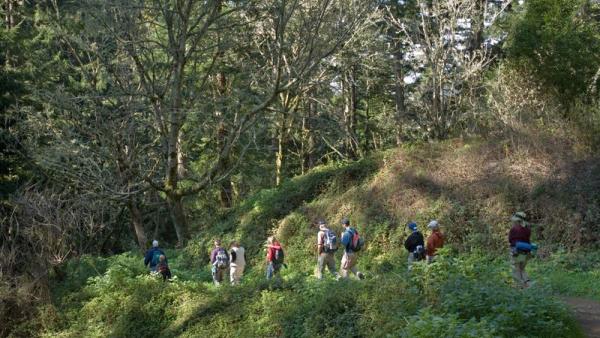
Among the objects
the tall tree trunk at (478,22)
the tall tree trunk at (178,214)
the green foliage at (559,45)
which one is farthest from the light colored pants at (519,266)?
the tall tree trunk at (478,22)

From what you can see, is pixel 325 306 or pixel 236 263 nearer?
pixel 325 306

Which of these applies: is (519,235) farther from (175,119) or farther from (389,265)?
(175,119)

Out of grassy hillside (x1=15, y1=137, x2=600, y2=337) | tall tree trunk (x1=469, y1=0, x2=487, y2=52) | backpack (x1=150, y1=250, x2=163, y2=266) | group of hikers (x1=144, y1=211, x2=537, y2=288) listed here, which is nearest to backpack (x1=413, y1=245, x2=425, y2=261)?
group of hikers (x1=144, y1=211, x2=537, y2=288)

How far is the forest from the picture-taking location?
13.3 metres

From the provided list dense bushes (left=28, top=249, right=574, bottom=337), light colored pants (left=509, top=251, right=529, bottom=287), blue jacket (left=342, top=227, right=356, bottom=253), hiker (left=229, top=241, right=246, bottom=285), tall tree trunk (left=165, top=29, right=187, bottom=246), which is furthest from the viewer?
tall tree trunk (left=165, top=29, right=187, bottom=246)

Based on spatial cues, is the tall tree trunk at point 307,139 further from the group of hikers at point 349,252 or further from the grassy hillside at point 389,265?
the group of hikers at point 349,252

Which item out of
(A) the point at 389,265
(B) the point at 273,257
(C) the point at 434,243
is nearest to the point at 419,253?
(C) the point at 434,243

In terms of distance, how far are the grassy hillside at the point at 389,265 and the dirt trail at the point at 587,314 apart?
561mm

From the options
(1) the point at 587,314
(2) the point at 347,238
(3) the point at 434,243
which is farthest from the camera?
(2) the point at 347,238

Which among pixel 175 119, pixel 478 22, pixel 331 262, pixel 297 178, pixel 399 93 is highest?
pixel 478 22

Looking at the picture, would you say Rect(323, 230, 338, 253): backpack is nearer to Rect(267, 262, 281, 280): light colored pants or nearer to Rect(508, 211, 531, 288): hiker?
Rect(267, 262, 281, 280): light colored pants

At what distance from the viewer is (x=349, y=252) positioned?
1551 cm

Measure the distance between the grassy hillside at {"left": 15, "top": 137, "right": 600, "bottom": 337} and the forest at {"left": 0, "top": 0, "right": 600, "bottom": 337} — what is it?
2.1 inches

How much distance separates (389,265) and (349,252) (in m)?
3.53
